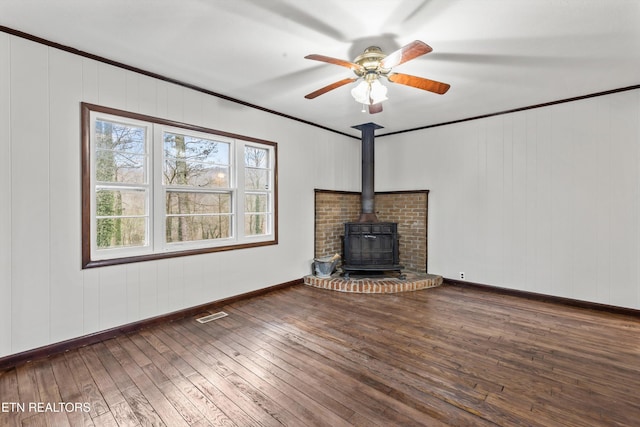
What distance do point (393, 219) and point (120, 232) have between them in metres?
4.35

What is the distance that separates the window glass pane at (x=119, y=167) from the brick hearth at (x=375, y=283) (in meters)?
2.85

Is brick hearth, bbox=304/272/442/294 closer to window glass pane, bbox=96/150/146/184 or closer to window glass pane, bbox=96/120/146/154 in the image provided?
window glass pane, bbox=96/150/146/184

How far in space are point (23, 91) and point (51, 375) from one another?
90.8 inches

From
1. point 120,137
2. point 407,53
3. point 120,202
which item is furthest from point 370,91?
point 120,202

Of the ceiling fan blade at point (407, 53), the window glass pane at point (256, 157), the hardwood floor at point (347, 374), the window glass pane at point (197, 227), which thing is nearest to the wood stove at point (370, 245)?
the hardwood floor at point (347, 374)

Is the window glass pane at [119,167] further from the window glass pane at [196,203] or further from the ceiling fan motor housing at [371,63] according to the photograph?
the ceiling fan motor housing at [371,63]

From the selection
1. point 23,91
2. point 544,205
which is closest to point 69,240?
point 23,91

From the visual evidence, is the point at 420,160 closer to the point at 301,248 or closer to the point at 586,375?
the point at 301,248

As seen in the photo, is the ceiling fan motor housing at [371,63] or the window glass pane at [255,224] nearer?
Result: the ceiling fan motor housing at [371,63]

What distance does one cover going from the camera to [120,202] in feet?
10.1

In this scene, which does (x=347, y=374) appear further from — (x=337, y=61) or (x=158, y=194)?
(x=158, y=194)

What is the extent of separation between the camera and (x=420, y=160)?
5316 mm

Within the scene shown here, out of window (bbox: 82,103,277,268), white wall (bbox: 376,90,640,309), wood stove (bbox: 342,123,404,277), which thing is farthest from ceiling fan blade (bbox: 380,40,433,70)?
white wall (bbox: 376,90,640,309)

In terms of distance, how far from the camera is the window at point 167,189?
2.91m
